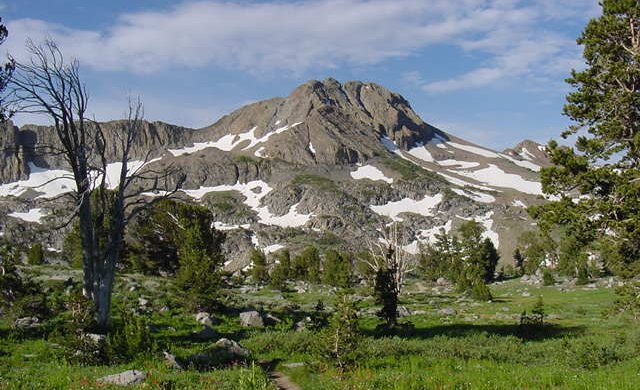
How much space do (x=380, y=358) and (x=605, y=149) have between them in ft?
37.1

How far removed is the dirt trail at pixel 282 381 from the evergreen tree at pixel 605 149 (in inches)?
430

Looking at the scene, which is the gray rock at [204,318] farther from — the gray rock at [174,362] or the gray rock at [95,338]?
the gray rock at [174,362]

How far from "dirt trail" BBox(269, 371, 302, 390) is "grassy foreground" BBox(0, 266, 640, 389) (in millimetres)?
197

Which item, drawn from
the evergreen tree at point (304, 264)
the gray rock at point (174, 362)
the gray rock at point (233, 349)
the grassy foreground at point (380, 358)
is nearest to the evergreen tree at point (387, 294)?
the grassy foreground at point (380, 358)

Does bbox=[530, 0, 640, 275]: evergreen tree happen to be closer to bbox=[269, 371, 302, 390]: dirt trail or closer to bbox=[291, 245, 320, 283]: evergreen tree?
bbox=[269, 371, 302, 390]: dirt trail

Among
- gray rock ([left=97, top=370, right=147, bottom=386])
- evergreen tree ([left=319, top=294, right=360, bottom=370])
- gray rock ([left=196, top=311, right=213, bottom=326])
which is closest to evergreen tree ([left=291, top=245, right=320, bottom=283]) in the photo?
gray rock ([left=196, top=311, right=213, bottom=326])

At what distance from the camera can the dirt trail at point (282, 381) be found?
13211 mm

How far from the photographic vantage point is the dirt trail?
1321 cm

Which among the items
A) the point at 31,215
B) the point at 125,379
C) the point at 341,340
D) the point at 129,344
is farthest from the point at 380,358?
the point at 31,215

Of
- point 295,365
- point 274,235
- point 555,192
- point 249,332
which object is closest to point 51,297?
point 249,332

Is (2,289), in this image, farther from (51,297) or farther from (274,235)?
(274,235)

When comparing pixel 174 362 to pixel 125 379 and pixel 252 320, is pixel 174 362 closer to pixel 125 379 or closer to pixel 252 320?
pixel 125 379

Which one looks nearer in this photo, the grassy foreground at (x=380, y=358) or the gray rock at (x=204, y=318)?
the grassy foreground at (x=380, y=358)

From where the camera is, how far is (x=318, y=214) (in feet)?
630
